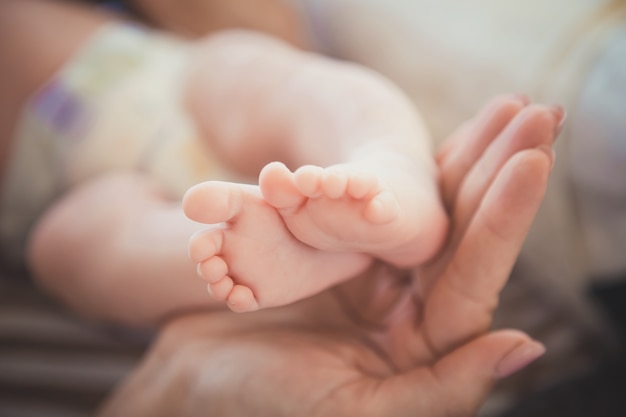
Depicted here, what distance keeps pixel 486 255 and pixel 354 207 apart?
135 millimetres

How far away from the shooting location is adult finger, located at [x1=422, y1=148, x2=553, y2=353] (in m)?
0.44

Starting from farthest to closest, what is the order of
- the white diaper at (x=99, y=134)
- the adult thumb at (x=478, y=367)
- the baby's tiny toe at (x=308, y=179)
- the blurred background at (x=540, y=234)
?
the white diaper at (x=99, y=134) → the blurred background at (x=540, y=234) → the adult thumb at (x=478, y=367) → the baby's tiny toe at (x=308, y=179)

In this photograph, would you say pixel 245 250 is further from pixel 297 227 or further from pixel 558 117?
pixel 558 117

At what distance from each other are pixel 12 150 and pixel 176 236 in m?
0.44

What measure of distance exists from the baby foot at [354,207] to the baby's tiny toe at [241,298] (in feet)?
0.18

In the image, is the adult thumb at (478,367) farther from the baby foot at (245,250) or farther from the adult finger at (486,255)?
the baby foot at (245,250)

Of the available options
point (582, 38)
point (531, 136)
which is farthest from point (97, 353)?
point (582, 38)

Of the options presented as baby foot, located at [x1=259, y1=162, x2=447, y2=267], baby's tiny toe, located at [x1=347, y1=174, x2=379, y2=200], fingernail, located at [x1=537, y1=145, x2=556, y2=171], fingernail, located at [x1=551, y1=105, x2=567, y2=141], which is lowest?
baby foot, located at [x1=259, y1=162, x2=447, y2=267]

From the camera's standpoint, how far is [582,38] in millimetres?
722

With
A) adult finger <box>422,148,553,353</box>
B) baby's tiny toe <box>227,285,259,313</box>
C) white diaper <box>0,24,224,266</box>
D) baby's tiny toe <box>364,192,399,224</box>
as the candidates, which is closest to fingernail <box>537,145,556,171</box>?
adult finger <box>422,148,553,353</box>

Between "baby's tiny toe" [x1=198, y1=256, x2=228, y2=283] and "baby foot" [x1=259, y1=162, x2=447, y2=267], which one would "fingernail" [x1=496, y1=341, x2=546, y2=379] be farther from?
"baby's tiny toe" [x1=198, y1=256, x2=228, y2=283]

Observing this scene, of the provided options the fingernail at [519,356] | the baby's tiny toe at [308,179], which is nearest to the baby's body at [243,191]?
the baby's tiny toe at [308,179]

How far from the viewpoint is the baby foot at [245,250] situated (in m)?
0.39

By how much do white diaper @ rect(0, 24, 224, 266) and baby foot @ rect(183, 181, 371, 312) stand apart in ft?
1.21
